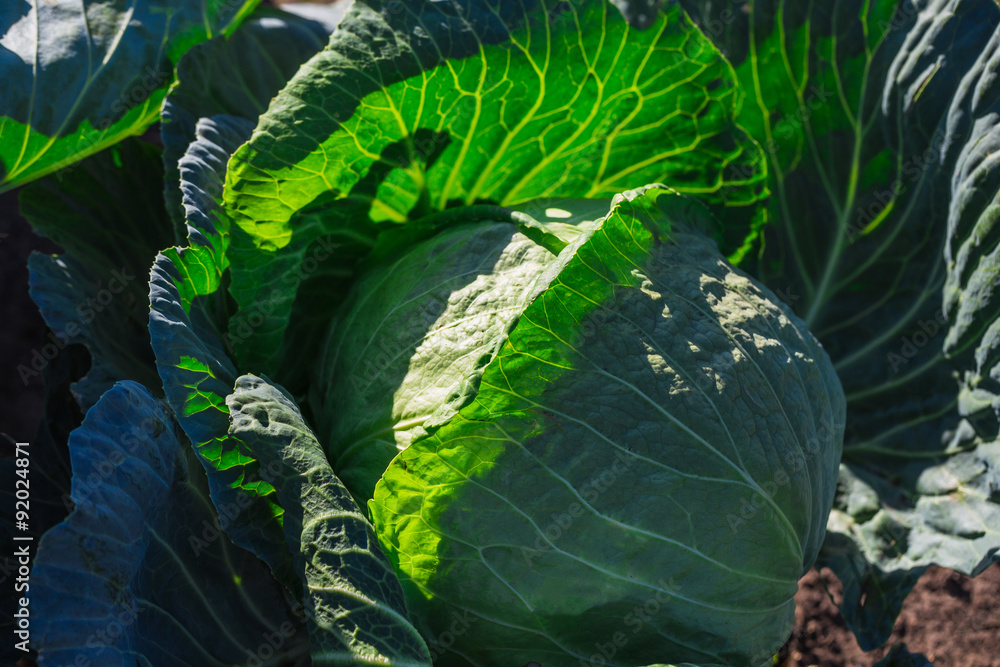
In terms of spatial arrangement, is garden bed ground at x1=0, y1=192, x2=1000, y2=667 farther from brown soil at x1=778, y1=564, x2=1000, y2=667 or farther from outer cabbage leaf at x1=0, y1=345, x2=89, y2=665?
outer cabbage leaf at x1=0, y1=345, x2=89, y2=665

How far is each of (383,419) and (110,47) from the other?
1.60 m

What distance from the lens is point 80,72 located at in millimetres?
2408

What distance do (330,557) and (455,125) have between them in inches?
52.2

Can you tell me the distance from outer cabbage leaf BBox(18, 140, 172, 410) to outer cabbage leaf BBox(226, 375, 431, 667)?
0.96m

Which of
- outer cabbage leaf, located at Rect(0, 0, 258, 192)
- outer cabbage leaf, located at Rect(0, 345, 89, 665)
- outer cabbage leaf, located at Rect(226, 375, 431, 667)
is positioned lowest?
outer cabbage leaf, located at Rect(0, 345, 89, 665)

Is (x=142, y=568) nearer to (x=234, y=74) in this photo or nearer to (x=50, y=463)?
(x=50, y=463)

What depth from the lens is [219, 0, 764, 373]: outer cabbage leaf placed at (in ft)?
6.93

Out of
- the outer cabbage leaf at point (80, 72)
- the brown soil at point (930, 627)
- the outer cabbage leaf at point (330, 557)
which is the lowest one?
the brown soil at point (930, 627)

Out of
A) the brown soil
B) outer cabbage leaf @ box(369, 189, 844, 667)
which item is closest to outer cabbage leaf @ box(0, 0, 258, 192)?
outer cabbage leaf @ box(369, 189, 844, 667)

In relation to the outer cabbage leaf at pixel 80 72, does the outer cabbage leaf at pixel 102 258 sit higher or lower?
lower

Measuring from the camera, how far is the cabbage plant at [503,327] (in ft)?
5.81

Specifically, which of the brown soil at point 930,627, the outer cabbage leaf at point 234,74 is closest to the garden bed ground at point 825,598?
the brown soil at point 930,627

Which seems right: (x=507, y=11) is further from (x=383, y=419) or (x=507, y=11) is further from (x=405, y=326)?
(x=383, y=419)

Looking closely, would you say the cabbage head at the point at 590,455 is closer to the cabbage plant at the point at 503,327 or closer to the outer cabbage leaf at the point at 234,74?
the cabbage plant at the point at 503,327
